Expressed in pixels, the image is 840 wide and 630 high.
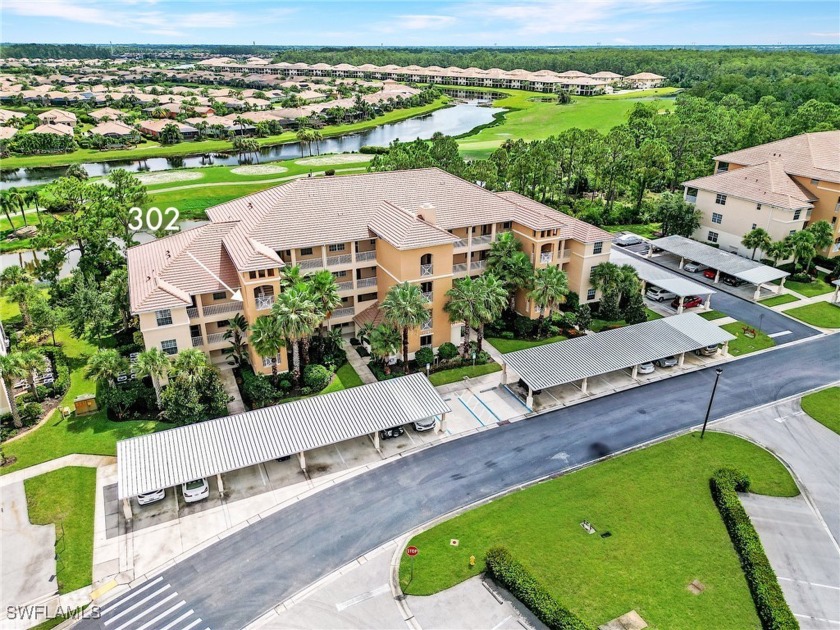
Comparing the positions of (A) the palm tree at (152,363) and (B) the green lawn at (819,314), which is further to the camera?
(B) the green lawn at (819,314)

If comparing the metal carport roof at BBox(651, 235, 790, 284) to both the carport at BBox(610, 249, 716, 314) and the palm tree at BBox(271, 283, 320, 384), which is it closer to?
the carport at BBox(610, 249, 716, 314)

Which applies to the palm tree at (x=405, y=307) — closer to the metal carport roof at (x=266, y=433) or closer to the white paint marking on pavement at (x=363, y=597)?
the metal carport roof at (x=266, y=433)

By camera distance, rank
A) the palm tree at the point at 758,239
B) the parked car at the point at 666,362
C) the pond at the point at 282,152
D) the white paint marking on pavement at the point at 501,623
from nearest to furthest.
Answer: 1. the white paint marking on pavement at the point at 501,623
2. the parked car at the point at 666,362
3. the palm tree at the point at 758,239
4. the pond at the point at 282,152

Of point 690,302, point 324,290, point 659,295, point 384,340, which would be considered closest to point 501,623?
point 384,340

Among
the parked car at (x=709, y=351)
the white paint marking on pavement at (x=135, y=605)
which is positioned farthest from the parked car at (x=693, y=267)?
the white paint marking on pavement at (x=135, y=605)

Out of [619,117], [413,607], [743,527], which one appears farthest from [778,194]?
[619,117]
